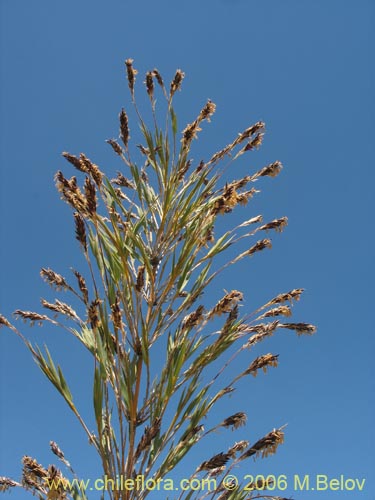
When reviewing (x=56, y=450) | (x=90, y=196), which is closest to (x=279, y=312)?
(x=90, y=196)

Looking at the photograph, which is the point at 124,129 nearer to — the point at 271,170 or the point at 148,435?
the point at 271,170

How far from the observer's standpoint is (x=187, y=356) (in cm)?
259

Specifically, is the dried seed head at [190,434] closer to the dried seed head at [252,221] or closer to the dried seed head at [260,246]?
the dried seed head at [260,246]

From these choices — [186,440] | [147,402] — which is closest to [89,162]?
[147,402]

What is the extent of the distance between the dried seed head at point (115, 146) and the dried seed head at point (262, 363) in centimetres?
180

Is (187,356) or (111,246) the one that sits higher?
(111,246)

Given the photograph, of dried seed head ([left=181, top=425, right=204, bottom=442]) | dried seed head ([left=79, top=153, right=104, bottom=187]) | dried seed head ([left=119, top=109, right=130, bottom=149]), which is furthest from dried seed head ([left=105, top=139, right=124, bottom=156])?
dried seed head ([left=181, top=425, right=204, bottom=442])

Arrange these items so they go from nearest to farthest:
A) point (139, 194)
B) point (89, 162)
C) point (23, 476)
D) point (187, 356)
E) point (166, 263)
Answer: point (23, 476), point (89, 162), point (187, 356), point (166, 263), point (139, 194)

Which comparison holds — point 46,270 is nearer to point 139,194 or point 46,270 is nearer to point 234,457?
point 139,194

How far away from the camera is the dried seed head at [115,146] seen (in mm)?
3449

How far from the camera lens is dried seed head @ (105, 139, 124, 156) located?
3.45 metres

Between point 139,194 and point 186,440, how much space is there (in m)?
1.65

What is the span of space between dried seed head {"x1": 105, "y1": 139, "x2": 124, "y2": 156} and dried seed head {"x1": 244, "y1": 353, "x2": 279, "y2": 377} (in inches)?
71.0

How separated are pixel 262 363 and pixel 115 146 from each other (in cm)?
191
